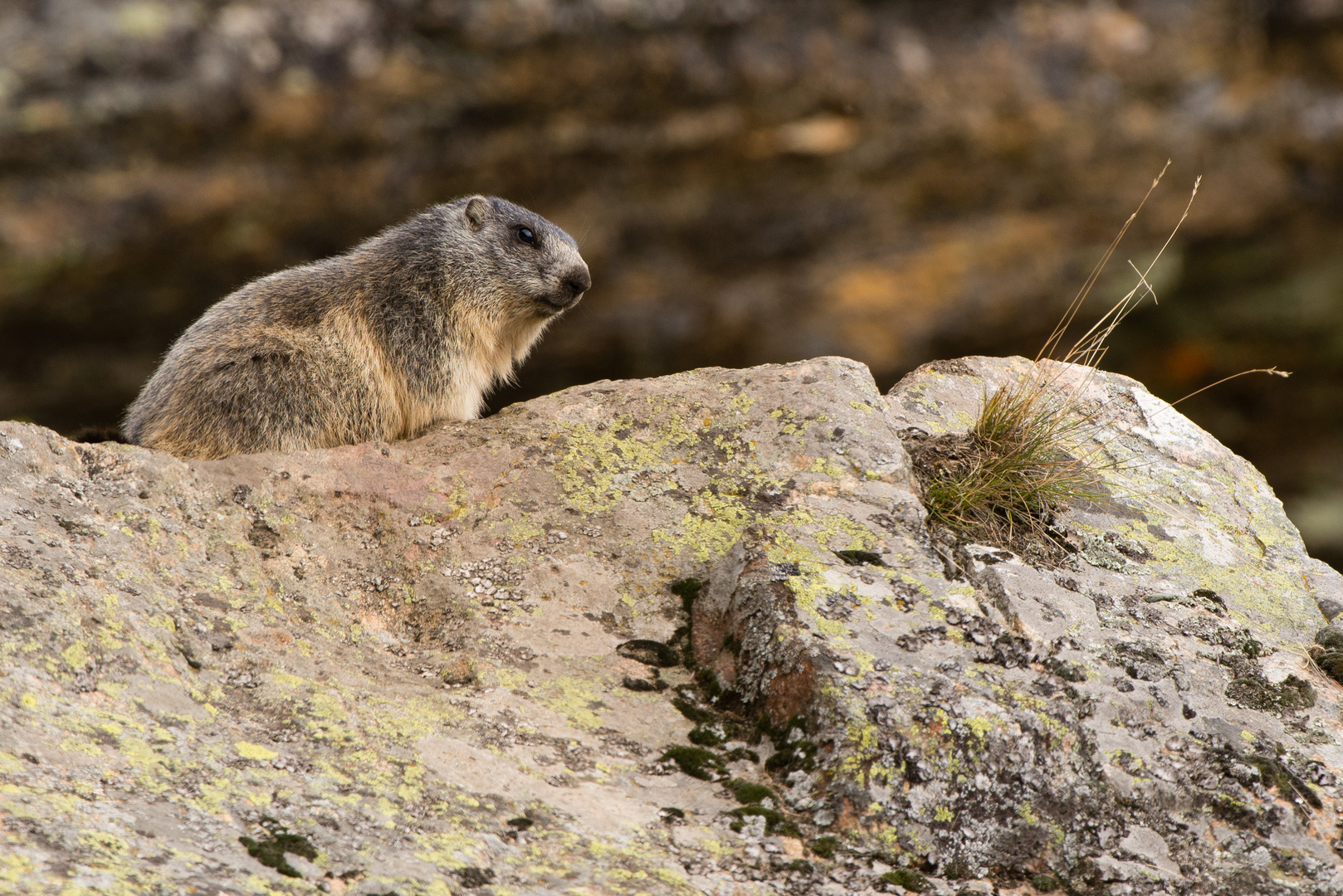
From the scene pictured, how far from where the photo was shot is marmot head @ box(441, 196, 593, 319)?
32.1 ft

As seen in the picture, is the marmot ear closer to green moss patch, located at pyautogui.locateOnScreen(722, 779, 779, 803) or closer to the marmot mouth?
the marmot mouth

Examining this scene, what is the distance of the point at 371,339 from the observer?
8.97m

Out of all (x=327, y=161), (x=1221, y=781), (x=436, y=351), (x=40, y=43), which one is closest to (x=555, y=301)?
(x=436, y=351)

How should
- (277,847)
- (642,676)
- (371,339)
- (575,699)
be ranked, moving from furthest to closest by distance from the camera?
(371,339) < (642,676) < (575,699) < (277,847)

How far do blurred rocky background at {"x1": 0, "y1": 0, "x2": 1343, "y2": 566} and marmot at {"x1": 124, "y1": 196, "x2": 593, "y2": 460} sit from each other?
6537 millimetres

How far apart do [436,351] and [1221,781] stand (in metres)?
6.19

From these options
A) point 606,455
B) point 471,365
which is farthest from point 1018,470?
point 471,365

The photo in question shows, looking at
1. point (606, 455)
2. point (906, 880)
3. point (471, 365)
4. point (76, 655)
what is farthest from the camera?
point (471, 365)

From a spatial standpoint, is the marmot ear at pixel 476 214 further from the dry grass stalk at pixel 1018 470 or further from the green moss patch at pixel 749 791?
the green moss patch at pixel 749 791

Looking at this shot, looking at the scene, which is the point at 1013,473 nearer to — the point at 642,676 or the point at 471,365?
the point at 642,676

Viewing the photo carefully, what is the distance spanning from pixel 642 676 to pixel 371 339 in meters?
4.09

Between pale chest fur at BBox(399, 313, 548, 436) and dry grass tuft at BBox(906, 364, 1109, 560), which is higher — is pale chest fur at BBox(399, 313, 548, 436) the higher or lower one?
the higher one

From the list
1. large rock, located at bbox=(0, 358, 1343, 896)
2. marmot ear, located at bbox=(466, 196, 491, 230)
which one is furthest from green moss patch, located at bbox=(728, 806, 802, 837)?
marmot ear, located at bbox=(466, 196, 491, 230)

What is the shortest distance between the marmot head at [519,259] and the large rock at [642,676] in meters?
2.31
